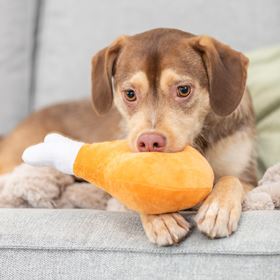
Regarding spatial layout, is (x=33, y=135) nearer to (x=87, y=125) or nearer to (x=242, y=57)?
(x=87, y=125)

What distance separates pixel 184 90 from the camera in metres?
1.98

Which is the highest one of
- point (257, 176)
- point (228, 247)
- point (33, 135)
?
point (228, 247)

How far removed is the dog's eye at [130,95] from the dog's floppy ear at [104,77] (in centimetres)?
13

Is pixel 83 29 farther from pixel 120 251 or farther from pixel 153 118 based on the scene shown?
pixel 120 251

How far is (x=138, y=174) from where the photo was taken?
1.54 m

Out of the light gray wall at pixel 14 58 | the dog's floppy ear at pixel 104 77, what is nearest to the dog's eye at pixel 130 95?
the dog's floppy ear at pixel 104 77

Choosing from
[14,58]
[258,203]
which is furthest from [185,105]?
[14,58]

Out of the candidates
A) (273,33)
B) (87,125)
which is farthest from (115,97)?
(273,33)

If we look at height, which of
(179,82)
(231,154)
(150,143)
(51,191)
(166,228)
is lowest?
(51,191)

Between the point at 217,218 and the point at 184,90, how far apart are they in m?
0.55

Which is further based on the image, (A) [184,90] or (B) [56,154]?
(A) [184,90]

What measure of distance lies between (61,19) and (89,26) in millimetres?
171

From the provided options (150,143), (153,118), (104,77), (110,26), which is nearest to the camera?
(150,143)

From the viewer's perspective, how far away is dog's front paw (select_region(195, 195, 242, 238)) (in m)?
1.57
